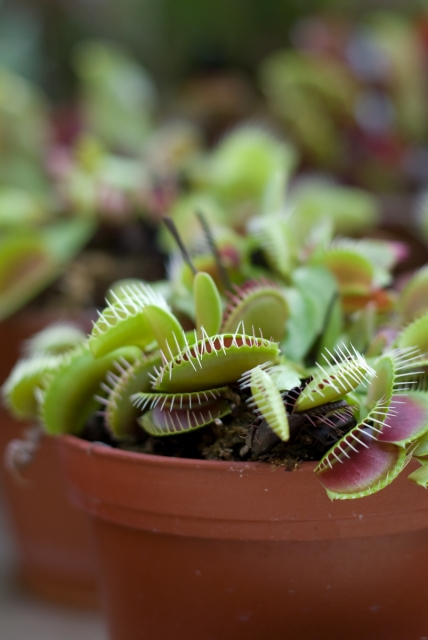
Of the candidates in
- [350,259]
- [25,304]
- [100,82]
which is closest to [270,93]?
[100,82]

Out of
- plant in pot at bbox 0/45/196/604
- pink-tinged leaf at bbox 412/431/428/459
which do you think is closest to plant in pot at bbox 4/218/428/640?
pink-tinged leaf at bbox 412/431/428/459

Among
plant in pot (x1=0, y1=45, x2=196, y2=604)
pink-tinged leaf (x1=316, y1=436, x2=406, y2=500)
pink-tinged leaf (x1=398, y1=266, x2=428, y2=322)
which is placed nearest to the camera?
pink-tinged leaf (x1=316, y1=436, x2=406, y2=500)

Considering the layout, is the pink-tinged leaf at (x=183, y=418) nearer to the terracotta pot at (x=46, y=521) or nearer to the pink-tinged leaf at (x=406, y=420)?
the pink-tinged leaf at (x=406, y=420)

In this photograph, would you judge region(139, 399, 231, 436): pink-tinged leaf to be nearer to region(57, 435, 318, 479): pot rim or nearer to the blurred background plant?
region(57, 435, 318, 479): pot rim

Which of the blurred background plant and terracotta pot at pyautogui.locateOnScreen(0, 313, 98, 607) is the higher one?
the blurred background plant

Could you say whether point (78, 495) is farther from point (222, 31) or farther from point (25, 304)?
point (222, 31)

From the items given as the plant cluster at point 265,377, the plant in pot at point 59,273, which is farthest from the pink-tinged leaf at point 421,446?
the plant in pot at point 59,273
